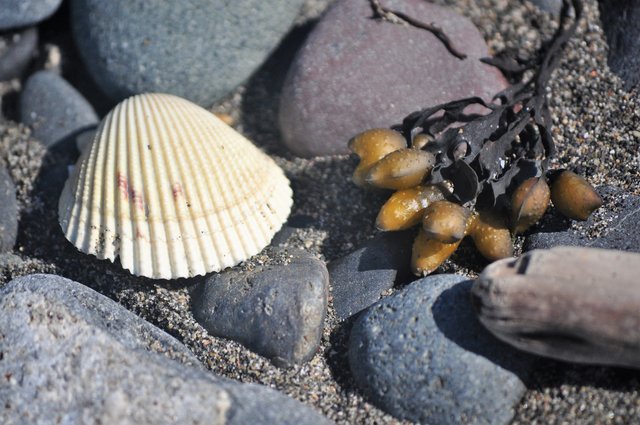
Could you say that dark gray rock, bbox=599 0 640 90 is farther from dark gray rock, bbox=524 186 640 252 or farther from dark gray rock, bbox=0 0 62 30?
dark gray rock, bbox=0 0 62 30

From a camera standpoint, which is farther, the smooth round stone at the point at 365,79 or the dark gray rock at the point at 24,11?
the dark gray rock at the point at 24,11

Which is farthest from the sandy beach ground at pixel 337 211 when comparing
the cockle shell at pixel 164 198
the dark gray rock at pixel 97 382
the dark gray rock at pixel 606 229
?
the dark gray rock at pixel 97 382

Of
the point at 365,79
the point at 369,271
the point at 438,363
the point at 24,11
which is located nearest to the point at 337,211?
the point at 369,271

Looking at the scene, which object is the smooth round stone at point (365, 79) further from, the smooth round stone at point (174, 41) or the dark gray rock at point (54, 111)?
the dark gray rock at point (54, 111)

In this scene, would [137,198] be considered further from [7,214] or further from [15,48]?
[15,48]

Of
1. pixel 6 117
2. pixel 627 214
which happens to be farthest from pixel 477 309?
pixel 6 117

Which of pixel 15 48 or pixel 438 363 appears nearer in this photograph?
pixel 438 363

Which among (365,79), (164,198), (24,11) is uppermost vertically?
(24,11)
